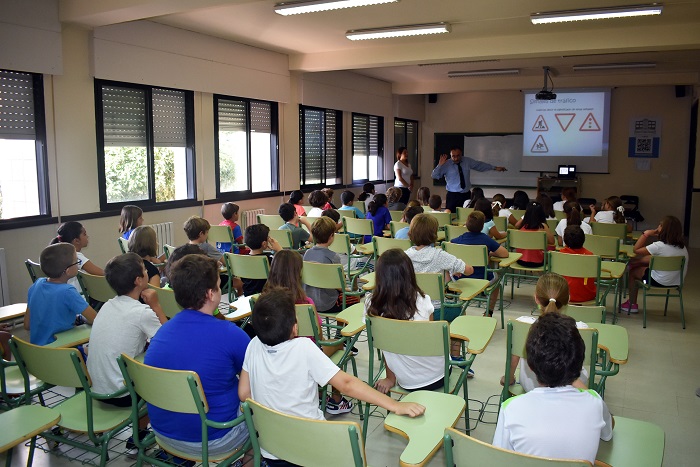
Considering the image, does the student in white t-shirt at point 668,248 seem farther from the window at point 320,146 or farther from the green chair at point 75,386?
the window at point 320,146

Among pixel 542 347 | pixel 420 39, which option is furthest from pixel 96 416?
pixel 420 39

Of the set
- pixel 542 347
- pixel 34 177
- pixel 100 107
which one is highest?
pixel 100 107

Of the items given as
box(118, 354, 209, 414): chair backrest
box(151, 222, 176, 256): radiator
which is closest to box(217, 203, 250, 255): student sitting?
box(151, 222, 176, 256): radiator

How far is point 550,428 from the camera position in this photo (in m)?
1.80

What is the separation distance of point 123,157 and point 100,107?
2.26 ft

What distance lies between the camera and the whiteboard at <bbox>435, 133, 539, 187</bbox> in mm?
13906

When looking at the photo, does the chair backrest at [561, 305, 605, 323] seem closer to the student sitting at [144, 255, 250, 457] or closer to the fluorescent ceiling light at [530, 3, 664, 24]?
the student sitting at [144, 255, 250, 457]

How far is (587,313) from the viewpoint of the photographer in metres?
3.35

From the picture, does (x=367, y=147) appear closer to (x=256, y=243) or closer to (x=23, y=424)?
(x=256, y=243)

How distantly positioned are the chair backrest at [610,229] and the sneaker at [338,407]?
4601 millimetres

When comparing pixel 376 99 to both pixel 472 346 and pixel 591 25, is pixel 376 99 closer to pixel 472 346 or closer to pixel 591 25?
pixel 591 25

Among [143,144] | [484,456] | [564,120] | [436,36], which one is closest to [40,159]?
[143,144]

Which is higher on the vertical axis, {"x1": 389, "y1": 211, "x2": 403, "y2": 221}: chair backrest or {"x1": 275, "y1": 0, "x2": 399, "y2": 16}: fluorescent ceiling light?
{"x1": 275, "y1": 0, "x2": 399, "y2": 16}: fluorescent ceiling light

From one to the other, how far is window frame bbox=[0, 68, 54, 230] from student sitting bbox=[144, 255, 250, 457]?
13.7 feet
